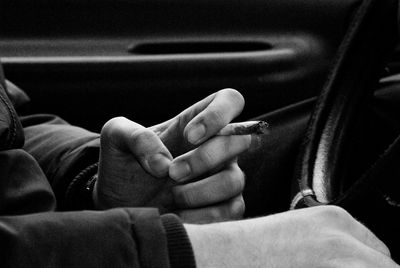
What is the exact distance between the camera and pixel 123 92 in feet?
6.31

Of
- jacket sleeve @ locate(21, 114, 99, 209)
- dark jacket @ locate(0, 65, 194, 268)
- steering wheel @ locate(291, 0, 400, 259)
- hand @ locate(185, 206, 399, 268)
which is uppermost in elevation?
dark jacket @ locate(0, 65, 194, 268)

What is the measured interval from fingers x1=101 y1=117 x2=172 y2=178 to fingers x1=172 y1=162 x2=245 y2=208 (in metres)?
0.07

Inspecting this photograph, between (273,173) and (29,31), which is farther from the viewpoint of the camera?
(29,31)

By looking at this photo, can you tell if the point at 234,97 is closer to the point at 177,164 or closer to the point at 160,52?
the point at 177,164

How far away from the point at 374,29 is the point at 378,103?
0.14 metres

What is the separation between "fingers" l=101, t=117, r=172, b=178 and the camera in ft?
4.00

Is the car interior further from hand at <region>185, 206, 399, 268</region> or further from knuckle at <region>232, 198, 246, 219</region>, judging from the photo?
hand at <region>185, 206, 399, 268</region>

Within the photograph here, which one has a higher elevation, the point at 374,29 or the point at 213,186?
the point at 374,29

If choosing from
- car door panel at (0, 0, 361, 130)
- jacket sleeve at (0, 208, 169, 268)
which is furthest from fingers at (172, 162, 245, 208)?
car door panel at (0, 0, 361, 130)

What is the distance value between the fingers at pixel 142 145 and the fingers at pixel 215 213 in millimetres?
95

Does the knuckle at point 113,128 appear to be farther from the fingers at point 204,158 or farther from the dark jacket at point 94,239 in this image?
the dark jacket at point 94,239

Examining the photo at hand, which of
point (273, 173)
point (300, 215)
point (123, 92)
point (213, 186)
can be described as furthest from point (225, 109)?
point (123, 92)

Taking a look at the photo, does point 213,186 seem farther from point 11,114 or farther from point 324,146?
point 11,114

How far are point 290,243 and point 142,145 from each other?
376 millimetres
